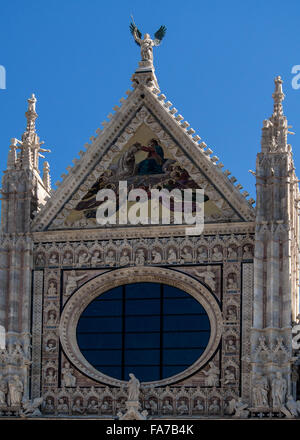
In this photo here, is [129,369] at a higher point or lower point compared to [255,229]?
lower

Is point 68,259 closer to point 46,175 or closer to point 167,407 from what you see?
point 167,407

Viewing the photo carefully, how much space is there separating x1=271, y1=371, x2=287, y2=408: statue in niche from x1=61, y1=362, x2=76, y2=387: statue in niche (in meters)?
3.81

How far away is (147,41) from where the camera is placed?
33719mm

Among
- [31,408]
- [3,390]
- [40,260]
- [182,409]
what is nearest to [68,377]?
[31,408]

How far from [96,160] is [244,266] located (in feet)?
12.8

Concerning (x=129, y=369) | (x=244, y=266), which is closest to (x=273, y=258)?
(x=244, y=266)

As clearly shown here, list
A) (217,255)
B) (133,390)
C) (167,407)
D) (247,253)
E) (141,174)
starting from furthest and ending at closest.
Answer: (141,174), (217,255), (247,253), (167,407), (133,390)

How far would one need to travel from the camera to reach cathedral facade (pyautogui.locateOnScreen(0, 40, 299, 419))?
99.6ft

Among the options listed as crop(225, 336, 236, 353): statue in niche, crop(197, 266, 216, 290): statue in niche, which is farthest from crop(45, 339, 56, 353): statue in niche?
crop(225, 336, 236, 353): statue in niche

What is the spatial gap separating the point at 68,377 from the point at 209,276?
3255 millimetres

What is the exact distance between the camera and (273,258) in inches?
1211

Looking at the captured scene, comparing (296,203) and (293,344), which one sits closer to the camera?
(293,344)

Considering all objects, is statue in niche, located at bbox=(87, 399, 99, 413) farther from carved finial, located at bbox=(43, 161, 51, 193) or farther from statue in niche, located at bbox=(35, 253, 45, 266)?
carved finial, located at bbox=(43, 161, 51, 193)

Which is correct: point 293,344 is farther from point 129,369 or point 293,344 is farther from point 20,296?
point 20,296
